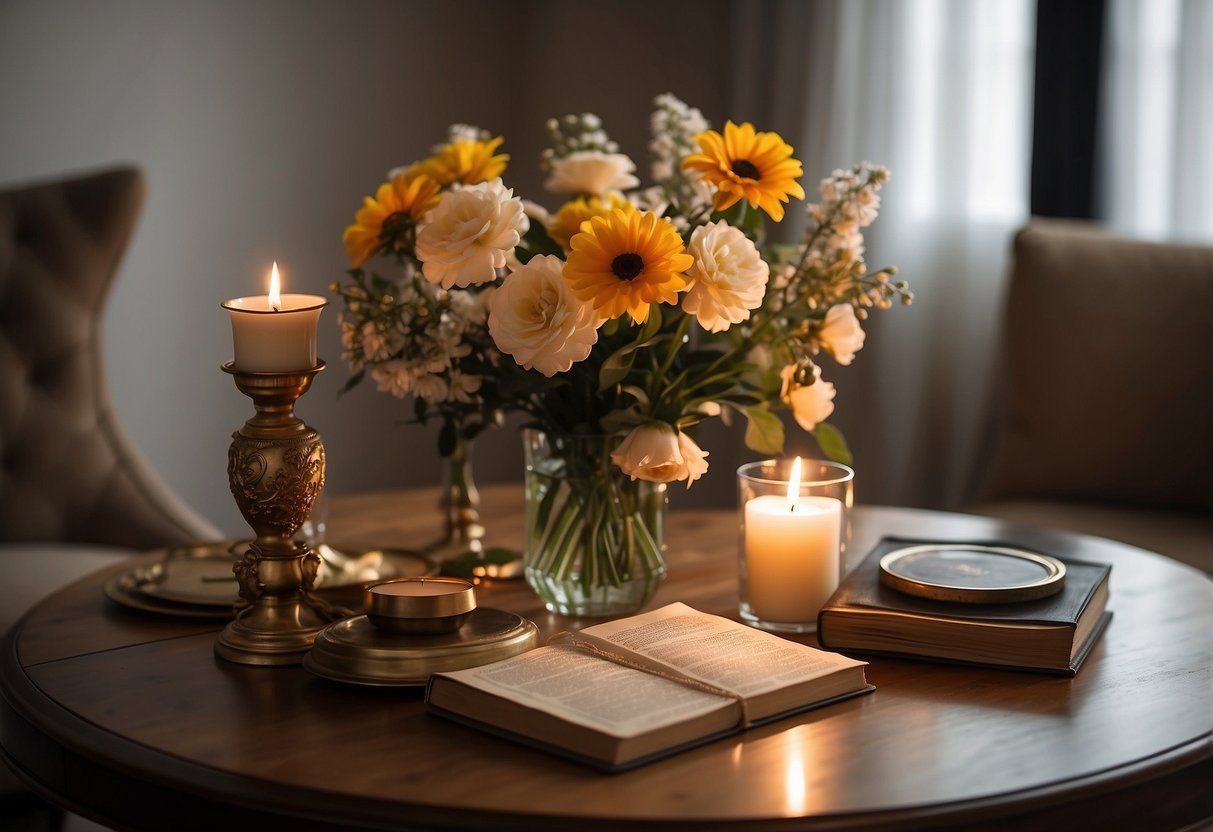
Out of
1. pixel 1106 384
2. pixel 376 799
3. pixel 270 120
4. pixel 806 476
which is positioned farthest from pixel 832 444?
pixel 270 120

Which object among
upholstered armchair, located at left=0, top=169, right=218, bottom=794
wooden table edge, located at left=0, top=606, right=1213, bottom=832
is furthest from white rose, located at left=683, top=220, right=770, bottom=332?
upholstered armchair, located at left=0, top=169, right=218, bottom=794

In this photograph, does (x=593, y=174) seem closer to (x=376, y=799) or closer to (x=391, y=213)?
(x=391, y=213)

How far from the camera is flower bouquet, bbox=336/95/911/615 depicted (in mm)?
1162

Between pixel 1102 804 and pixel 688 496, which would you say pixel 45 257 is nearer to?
pixel 688 496

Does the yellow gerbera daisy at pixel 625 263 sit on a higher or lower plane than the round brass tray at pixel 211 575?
higher

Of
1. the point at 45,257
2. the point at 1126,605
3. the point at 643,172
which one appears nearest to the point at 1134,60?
the point at 643,172

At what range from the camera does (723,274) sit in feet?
3.61

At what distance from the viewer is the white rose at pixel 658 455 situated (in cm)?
115

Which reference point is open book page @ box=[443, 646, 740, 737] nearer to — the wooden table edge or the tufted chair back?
the wooden table edge

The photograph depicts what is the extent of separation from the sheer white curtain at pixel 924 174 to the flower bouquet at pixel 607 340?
5.57 ft

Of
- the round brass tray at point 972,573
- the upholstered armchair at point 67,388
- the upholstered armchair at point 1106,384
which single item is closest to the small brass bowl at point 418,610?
the round brass tray at point 972,573

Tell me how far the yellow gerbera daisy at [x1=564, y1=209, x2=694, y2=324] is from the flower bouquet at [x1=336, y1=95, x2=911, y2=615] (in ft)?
0.18

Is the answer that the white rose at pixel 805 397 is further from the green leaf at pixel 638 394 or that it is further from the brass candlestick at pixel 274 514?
the brass candlestick at pixel 274 514

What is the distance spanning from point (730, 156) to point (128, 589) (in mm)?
756
